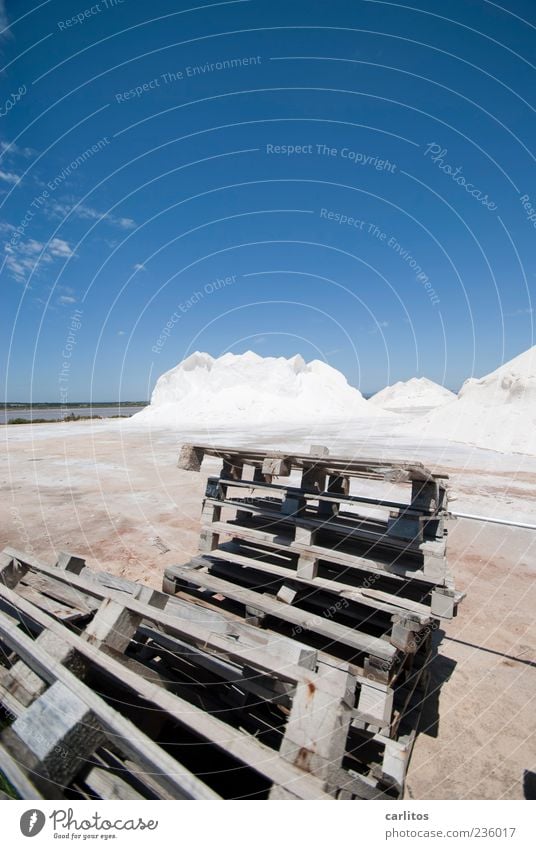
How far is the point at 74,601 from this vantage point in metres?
3.16

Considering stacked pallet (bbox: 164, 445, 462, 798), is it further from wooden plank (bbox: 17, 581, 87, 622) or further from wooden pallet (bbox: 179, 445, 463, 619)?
wooden plank (bbox: 17, 581, 87, 622)

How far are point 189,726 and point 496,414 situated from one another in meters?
26.7

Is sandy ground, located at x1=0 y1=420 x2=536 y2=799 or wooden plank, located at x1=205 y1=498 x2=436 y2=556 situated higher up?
wooden plank, located at x1=205 y1=498 x2=436 y2=556

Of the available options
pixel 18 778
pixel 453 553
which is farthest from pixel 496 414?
pixel 18 778

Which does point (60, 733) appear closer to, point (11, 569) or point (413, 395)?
point (11, 569)

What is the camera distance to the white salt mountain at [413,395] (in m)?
81.7

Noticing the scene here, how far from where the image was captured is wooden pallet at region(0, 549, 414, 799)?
168 cm

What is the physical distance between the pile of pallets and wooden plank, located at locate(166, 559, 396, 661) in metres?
0.01

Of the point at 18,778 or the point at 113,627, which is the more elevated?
the point at 113,627

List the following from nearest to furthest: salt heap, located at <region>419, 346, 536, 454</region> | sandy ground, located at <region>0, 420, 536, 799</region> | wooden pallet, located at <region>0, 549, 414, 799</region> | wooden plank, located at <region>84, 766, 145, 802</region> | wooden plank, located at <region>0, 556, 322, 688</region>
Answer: wooden pallet, located at <region>0, 549, 414, 799</region>
wooden plank, located at <region>84, 766, 145, 802</region>
wooden plank, located at <region>0, 556, 322, 688</region>
sandy ground, located at <region>0, 420, 536, 799</region>
salt heap, located at <region>419, 346, 536, 454</region>

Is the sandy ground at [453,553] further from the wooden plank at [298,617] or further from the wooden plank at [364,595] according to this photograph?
the wooden plank at [364,595]

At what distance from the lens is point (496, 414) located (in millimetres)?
23781

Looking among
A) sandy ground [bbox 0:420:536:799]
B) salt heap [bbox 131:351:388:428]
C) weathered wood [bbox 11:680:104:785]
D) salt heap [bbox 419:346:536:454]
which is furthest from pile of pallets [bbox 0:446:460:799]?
salt heap [bbox 131:351:388:428]
